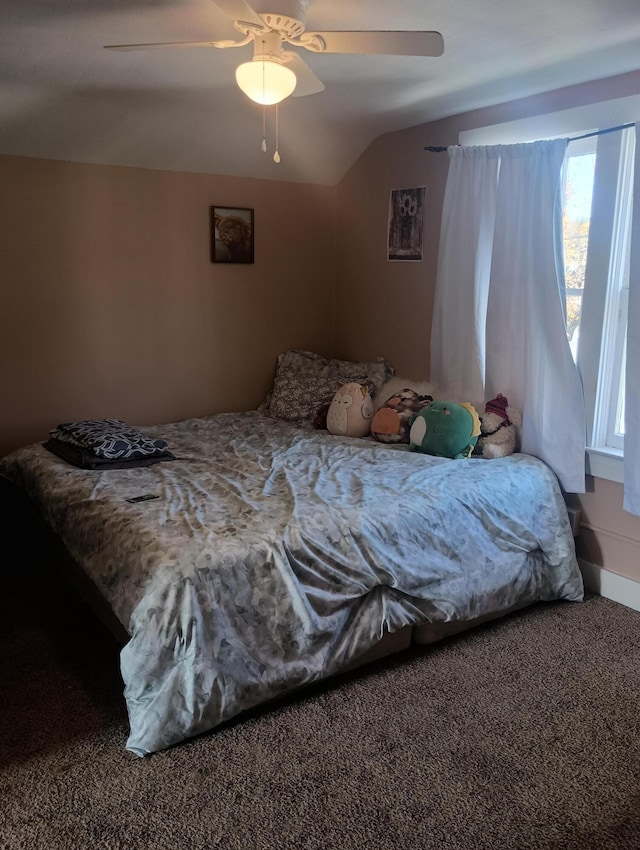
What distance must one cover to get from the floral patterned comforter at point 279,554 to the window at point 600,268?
1.37 feet

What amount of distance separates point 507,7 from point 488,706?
2239mm

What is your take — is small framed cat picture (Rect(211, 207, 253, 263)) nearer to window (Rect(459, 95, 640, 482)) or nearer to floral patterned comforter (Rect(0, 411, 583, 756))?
floral patterned comforter (Rect(0, 411, 583, 756))

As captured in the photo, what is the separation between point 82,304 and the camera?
356 centimetres

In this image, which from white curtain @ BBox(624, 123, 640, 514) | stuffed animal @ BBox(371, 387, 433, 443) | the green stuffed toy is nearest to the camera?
white curtain @ BBox(624, 123, 640, 514)

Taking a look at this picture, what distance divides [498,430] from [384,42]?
1747 mm

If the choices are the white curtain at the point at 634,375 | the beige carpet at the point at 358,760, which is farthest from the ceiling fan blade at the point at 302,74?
the beige carpet at the point at 358,760

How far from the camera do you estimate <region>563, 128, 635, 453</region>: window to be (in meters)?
2.83

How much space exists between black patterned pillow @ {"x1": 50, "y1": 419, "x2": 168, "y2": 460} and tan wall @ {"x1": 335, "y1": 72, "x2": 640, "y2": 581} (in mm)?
1615

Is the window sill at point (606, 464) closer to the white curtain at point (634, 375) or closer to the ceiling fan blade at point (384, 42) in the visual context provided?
the white curtain at point (634, 375)

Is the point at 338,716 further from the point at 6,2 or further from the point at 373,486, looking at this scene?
the point at 6,2

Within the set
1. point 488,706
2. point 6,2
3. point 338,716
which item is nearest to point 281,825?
point 338,716

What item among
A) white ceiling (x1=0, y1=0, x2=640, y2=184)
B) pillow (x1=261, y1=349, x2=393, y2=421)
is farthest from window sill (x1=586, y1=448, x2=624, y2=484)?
white ceiling (x1=0, y1=0, x2=640, y2=184)

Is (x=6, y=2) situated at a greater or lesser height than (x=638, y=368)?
greater

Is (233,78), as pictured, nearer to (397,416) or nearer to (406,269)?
(406,269)
